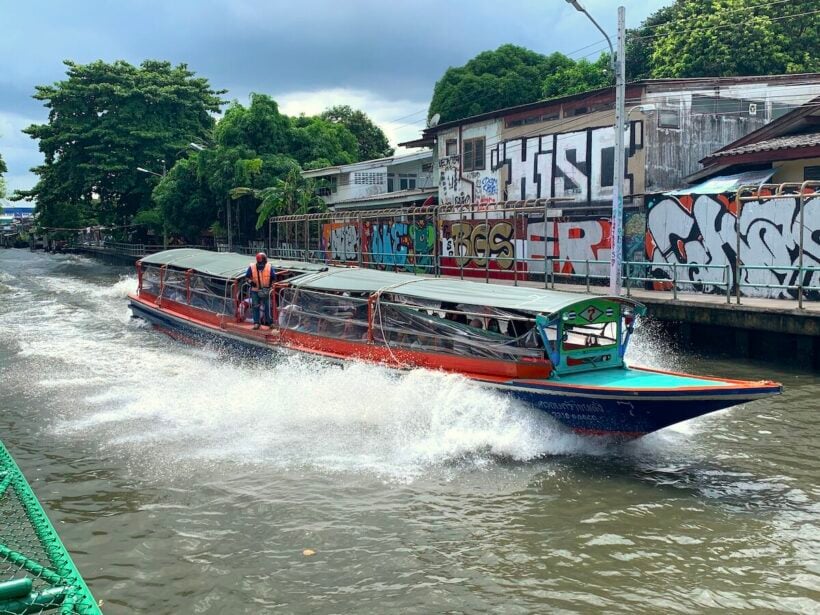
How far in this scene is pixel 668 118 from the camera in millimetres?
22172

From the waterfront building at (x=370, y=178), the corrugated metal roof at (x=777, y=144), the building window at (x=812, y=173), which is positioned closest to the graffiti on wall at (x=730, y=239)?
the corrugated metal roof at (x=777, y=144)

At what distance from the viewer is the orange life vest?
14664 millimetres

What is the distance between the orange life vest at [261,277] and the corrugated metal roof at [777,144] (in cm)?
1260

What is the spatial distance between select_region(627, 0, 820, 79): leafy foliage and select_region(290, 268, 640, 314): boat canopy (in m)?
27.3

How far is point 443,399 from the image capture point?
9883 millimetres

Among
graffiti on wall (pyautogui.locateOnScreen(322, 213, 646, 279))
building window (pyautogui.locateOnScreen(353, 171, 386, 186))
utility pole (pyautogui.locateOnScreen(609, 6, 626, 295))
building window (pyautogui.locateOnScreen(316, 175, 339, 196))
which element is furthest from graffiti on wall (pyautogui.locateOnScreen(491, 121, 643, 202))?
building window (pyautogui.locateOnScreen(316, 175, 339, 196))

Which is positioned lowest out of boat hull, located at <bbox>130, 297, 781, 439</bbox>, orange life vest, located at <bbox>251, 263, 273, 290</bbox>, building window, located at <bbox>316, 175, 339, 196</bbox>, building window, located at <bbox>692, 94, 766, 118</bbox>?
boat hull, located at <bbox>130, 297, 781, 439</bbox>

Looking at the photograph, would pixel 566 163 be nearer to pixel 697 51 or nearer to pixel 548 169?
pixel 548 169

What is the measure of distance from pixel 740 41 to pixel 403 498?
33115 mm

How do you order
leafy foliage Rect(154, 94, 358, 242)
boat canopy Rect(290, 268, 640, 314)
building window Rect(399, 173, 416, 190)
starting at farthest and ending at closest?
building window Rect(399, 173, 416, 190)
leafy foliage Rect(154, 94, 358, 242)
boat canopy Rect(290, 268, 640, 314)

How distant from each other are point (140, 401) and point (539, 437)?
22.0 ft

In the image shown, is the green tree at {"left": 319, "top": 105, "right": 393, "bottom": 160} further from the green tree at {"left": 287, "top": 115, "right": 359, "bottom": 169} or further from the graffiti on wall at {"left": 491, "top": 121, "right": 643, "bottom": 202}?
the graffiti on wall at {"left": 491, "top": 121, "right": 643, "bottom": 202}

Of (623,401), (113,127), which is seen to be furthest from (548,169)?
(113,127)

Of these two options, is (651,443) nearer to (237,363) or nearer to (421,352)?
(421,352)
